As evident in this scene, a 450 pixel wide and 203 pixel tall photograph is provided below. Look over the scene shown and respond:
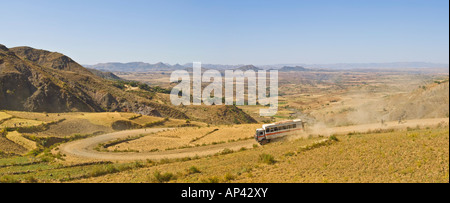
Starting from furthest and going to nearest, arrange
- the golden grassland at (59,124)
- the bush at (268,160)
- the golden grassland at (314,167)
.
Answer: the golden grassland at (59,124), the bush at (268,160), the golden grassland at (314,167)

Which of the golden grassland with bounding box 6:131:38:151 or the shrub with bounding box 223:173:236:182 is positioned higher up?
the shrub with bounding box 223:173:236:182

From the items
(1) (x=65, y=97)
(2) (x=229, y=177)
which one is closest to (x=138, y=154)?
(2) (x=229, y=177)

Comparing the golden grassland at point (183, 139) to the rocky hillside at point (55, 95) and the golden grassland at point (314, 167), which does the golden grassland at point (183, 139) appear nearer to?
the golden grassland at point (314, 167)

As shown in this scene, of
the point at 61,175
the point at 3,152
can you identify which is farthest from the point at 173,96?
the point at 61,175

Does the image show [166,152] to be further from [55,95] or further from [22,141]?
[55,95]

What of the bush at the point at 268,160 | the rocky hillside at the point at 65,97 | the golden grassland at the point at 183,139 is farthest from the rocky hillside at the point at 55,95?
the bush at the point at 268,160

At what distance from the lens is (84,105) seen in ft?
224

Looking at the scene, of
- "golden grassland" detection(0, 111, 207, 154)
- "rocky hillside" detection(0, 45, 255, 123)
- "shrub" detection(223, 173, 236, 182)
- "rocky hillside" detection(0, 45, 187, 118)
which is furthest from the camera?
"rocky hillside" detection(0, 45, 255, 123)

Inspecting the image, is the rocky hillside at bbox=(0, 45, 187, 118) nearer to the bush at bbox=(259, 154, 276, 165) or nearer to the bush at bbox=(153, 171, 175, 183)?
the bush at bbox=(259, 154, 276, 165)


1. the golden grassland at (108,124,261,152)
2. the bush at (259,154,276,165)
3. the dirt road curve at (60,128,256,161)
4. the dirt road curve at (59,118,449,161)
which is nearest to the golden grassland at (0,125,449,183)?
the bush at (259,154,276,165)

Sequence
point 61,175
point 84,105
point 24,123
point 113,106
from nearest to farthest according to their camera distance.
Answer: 1. point 61,175
2. point 24,123
3. point 84,105
4. point 113,106

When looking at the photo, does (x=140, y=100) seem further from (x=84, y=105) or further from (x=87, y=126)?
(x=87, y=126)

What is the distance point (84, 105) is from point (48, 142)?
3040 centimetres

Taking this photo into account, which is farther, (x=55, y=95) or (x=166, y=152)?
(x=55, y=95)
